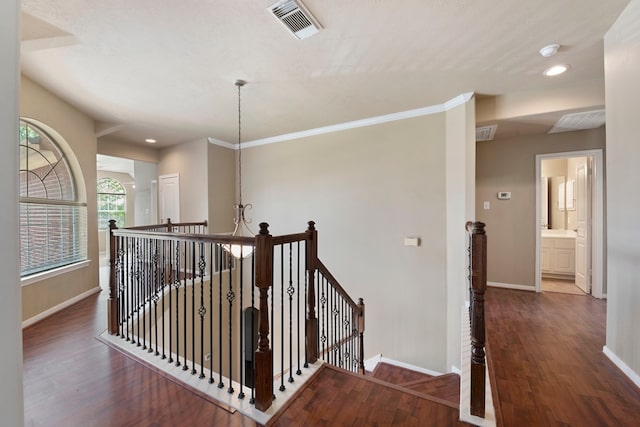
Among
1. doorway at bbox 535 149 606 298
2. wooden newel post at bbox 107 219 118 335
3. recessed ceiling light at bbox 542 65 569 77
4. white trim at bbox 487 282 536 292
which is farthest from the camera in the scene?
white trim at bbox 487 282 536 292

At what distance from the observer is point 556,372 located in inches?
81.0

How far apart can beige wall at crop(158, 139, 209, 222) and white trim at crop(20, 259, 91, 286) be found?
182 centimetres

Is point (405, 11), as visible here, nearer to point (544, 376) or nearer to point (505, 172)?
point (544, 376)

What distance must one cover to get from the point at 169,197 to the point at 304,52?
4733mm

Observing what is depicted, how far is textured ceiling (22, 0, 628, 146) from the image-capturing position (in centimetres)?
197

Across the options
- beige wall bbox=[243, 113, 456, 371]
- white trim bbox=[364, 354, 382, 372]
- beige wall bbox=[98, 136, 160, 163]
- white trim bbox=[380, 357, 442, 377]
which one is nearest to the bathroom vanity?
beige wall bbox=[243, 113, 456, 371]

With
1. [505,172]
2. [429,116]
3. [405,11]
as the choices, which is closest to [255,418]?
[405,11]

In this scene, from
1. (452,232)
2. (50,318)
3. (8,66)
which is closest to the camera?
(8,66)

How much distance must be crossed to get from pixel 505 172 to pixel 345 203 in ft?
8.62

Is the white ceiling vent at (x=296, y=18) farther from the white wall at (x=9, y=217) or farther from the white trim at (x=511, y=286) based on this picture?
the white trim at (x=511, y=286)

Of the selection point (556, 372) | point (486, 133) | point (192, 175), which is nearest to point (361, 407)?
point (556, 372)

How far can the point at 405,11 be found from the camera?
1.97 m

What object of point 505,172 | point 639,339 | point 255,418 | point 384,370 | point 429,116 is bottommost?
point 384,370

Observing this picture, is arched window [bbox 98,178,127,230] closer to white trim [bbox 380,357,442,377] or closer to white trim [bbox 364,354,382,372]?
white trim [bbox 364,354,382,372]
